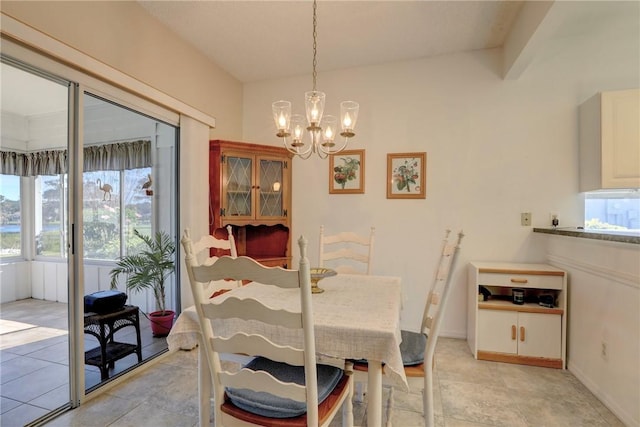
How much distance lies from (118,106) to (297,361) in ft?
7.42

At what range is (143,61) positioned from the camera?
2344 millimetres

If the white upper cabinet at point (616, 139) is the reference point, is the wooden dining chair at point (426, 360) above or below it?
below

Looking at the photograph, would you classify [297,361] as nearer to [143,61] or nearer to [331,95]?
[143,61]

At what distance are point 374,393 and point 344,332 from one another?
299 mm

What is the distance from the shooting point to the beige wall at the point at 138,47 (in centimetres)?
175

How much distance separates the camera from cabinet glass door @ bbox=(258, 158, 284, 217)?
3218 mm

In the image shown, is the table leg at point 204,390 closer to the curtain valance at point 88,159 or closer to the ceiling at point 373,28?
the curtain valance at point 88,159

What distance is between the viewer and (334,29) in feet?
8.71

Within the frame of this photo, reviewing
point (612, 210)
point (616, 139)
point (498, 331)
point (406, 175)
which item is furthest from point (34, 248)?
point (612, 210)

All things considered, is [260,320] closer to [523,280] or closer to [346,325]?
[346,325]

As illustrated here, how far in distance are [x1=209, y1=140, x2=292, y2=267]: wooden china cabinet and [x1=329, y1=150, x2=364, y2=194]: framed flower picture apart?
1.56ft

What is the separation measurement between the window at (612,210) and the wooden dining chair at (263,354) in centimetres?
278

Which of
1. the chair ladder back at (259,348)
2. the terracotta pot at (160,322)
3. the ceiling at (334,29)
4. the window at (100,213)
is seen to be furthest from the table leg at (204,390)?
the ceiling at (334,29)

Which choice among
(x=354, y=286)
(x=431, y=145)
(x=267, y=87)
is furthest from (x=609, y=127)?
(x=267, y=87)
